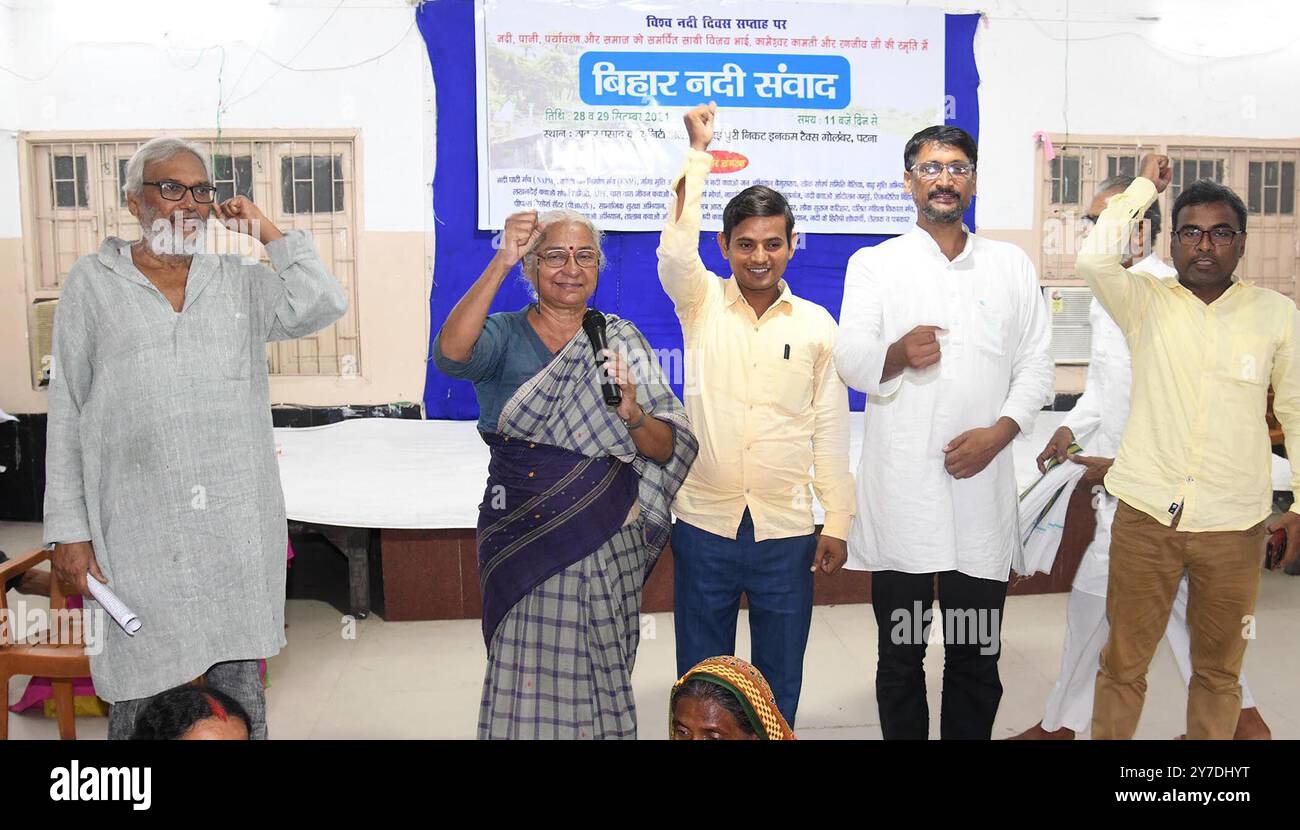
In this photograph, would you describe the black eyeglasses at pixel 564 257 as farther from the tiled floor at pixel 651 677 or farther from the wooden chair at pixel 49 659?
the wooden chair at pixel 49 659

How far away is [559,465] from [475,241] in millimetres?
3951

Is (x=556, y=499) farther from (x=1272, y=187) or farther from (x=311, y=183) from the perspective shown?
(x=1272, y=187)

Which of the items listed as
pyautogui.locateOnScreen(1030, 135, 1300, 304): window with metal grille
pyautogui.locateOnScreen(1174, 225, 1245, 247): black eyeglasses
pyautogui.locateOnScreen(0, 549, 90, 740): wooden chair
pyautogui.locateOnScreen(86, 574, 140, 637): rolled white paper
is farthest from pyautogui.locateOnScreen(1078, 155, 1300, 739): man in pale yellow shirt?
pyautogui.locateOnScreen(1030, 135, 1300, 304): window with metal grille

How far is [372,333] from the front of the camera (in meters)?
5.84

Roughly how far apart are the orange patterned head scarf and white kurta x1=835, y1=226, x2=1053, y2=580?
645 millimetres

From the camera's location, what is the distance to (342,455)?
4645 mm

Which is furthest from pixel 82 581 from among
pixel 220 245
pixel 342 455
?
pixel 220 245

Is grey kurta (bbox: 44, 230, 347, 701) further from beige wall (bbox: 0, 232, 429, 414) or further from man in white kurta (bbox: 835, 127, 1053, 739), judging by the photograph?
beige wall (bbox: 0, 232, 429, 414)

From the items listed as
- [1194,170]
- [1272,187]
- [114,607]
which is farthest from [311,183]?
[1272,187]

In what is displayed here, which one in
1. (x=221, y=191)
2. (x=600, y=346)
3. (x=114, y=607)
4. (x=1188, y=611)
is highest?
(x=221, y=191)

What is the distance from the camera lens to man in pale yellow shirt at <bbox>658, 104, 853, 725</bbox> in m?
2.25

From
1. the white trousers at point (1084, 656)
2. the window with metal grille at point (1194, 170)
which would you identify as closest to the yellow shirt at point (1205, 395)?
the white trousers at point (1084, 656)

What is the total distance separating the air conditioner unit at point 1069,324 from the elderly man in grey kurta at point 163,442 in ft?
17.0
